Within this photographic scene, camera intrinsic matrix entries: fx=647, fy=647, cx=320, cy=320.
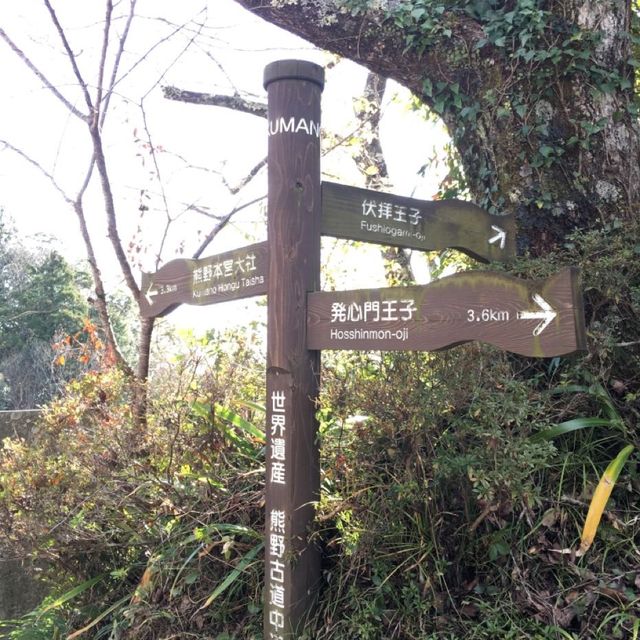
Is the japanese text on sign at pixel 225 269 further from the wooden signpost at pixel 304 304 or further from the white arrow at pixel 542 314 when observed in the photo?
the white arrow at pixel 542 314

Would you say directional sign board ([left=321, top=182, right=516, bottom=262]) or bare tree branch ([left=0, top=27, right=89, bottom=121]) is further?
bare tree branch ([left=0, top=27, right=89, bottom=121])

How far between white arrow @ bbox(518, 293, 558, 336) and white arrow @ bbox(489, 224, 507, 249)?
4.47 feet

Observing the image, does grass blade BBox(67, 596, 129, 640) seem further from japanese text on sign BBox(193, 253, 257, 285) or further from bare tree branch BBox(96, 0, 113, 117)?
bare tree branch BBox(96, 0, 113, 117)

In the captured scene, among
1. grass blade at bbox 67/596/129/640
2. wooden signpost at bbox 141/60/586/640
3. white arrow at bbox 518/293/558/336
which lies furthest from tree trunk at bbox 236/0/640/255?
grass blade at bbox 67/596/129/640

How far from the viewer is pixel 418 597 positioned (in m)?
2.51

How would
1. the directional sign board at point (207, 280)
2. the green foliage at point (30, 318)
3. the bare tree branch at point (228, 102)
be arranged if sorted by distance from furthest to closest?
the green foliage at point (30, 318) → the bare tree branch at point (228, 102) → the directional sign board at point (207, 280)

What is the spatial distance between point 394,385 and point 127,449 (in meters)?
1.70

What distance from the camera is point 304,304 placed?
283cm

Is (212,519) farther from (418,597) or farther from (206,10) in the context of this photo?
(206,10)

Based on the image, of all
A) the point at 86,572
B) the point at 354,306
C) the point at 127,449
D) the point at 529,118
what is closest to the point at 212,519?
the point at 127,449

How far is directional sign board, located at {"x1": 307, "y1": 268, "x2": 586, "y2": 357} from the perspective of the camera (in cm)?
208

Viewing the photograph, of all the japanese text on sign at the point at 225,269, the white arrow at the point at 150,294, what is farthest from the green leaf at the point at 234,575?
the white arrow at the point at 150,294

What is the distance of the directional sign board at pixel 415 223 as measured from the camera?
2.97 m

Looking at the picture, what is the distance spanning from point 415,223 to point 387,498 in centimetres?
136
